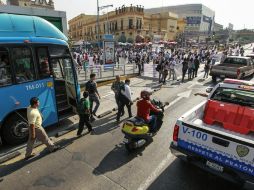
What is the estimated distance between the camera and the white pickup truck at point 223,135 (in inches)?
145

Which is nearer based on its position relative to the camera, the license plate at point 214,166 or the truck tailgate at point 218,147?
the truck tailgate at point 218,147

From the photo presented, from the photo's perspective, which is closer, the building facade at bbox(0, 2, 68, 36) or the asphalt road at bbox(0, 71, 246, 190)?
the asphalt road at bbox(0, 71, 246, 190)

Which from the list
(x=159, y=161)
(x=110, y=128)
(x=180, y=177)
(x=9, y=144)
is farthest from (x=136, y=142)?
(x=9, y=144)

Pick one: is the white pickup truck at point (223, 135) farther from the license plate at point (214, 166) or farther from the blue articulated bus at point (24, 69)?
the blue articulated bus at point (24, 69)

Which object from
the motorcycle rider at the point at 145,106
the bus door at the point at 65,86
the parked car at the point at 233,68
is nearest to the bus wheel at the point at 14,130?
the bus door at the point at 65,86

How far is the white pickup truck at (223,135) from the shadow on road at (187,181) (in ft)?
1.89

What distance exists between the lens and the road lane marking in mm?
4527

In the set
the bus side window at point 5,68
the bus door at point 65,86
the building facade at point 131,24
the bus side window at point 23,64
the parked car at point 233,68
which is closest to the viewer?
the bus side window at point 5,68

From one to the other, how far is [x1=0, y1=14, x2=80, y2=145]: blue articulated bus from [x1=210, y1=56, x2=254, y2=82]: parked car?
1158 cm

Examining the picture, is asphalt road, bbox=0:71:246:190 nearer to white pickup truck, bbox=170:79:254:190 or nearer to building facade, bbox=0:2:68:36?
white pickup truck, bbox=170:79:254:190

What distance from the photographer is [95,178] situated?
4738 mm

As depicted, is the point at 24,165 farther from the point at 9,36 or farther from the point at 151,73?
the point at 151,73

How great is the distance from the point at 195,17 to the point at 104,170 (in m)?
102

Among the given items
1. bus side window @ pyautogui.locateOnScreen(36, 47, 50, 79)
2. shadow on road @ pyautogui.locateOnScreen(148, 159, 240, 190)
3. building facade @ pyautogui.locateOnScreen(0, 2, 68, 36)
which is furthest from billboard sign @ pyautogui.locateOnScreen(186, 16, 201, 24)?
shadow on road @ pyautogui.locateOnScreen(148, 159, 240, 190)
